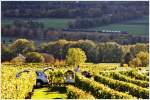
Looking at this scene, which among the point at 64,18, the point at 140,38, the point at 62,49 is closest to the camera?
the point at 64,18

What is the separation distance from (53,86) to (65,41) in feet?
27.4

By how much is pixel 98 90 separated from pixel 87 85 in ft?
3.72

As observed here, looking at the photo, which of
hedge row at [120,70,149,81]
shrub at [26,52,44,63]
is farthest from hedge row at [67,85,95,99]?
shrub at [26,52,44,63]

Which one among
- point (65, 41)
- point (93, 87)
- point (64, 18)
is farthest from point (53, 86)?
point (65, 41)

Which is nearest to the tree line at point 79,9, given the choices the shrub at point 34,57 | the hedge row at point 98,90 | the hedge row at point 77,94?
the hedge row at point 98,90

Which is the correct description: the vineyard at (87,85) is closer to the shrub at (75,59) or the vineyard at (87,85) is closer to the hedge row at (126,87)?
the hedge row at (126,87)

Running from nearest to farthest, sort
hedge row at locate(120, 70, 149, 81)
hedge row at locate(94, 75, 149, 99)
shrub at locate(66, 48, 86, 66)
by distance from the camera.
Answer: hedge row at locate(94, 75, 149, 99)
hedge row at locate(120, 70, 149, 81)
shrub at locate(66, 48, 86, 66)

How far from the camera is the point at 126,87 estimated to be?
10375 mm

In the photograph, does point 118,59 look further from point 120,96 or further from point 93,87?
point 120,96

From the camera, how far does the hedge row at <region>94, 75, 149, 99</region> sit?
9430 millimetres

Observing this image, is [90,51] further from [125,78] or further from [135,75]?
[125,78]

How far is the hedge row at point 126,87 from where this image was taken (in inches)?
371

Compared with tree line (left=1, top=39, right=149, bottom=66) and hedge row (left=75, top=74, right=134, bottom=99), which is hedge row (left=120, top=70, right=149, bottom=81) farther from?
tree line (left=1, top=39, right=149, bottom=66)

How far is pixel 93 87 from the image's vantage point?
32.9 ft
